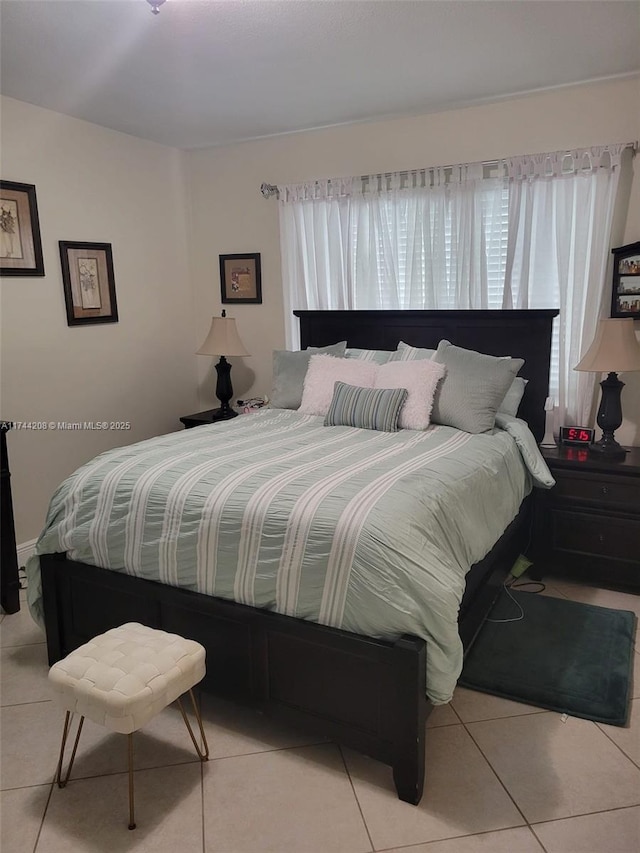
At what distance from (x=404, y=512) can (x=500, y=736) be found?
88 centimetres

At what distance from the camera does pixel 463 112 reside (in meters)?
3.64

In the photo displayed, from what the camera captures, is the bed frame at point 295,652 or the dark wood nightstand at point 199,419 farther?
the dark wood nightstand at point 199,419

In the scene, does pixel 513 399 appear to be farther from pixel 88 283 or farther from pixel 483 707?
pixel 88 283

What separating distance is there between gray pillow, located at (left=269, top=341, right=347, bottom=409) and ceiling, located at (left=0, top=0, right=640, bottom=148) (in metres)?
1.41

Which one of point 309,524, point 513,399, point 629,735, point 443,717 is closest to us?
point 309,524

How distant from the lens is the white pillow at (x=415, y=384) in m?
3.16

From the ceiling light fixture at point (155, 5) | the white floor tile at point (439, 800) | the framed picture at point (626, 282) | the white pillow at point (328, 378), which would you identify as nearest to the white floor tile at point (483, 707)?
the white floor tile at point (439, 800)

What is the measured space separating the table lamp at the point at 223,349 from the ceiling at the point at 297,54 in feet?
4.17

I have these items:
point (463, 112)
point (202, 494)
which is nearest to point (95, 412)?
point (202, 494)

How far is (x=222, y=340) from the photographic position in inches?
166

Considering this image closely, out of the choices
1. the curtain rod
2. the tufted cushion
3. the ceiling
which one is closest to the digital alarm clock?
the curtain rod

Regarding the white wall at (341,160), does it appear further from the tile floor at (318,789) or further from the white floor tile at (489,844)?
the white floor tile at (489,844)

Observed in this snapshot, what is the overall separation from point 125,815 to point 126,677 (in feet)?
1.41

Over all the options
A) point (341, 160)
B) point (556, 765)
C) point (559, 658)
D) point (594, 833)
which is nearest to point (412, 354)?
point (341, 160)
